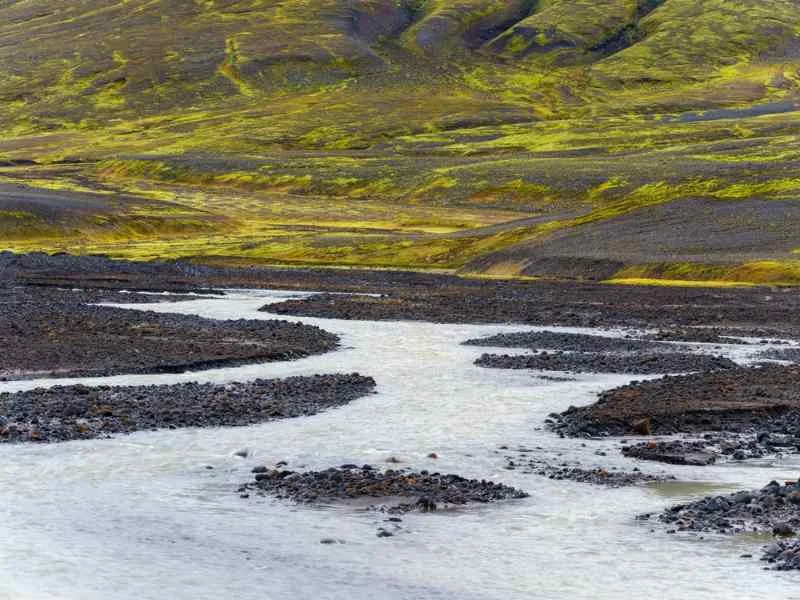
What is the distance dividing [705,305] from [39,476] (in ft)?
162

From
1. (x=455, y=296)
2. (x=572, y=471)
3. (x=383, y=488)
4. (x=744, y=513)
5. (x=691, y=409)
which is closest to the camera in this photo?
(x=744, y=513)

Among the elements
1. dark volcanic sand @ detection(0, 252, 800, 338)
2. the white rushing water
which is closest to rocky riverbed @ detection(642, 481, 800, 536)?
the white rushing water

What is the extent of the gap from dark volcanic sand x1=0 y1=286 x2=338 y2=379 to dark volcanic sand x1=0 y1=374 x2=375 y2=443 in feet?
16.1

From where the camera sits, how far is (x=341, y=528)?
2350cm

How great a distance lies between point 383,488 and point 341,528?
283 cm

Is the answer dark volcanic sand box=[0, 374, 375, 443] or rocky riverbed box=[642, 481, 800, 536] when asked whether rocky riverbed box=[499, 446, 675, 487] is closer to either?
rocky riverbed box=[642, 481, 800, 536]

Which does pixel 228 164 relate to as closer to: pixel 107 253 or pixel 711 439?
pixel 107 253

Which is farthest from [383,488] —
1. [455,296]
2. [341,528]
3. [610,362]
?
[455,296]

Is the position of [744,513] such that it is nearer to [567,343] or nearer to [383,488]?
[383,488]

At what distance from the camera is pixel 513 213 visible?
144500 millimetres

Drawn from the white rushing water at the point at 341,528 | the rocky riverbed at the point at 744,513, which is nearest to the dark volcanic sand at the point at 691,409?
the white rushing water at the point at 341,528

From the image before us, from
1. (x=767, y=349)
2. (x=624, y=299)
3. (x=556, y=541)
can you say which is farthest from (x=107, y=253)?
(x=556, y=541)

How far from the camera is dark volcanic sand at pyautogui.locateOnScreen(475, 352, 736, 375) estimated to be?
4594 cm

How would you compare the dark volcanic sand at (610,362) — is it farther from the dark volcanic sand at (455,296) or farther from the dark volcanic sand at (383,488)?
the dark volcanic sand at (383,488)
